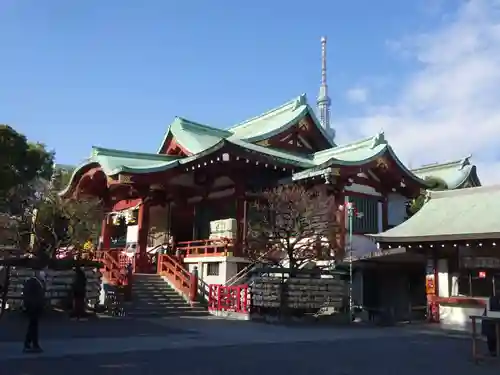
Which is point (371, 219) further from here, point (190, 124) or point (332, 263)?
point (190, 124)

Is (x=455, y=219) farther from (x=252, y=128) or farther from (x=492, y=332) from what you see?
(x=252, y=128)

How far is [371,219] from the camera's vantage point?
1062 inches

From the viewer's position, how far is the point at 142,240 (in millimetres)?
26531

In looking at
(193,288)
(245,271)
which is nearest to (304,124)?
(245,271)

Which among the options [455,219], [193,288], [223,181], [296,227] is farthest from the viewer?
[223,181]

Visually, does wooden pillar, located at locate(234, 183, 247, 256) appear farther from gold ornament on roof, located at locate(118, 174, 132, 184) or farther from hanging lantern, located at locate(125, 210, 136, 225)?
hanging lantern, located at locate(125, 210, 136, 225)

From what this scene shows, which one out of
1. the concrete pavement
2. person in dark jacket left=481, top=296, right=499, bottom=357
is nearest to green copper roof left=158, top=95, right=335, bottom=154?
the concrete pavement

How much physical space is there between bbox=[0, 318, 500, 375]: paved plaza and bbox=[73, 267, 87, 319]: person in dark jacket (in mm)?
702

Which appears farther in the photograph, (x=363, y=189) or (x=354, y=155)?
(x=363, y=189)

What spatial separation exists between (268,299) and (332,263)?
466 cm

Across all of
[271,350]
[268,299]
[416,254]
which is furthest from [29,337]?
[416,254]

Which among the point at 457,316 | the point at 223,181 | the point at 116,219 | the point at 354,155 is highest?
the point at 354,155

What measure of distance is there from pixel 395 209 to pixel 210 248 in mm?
10380

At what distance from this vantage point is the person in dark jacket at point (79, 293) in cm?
1773
